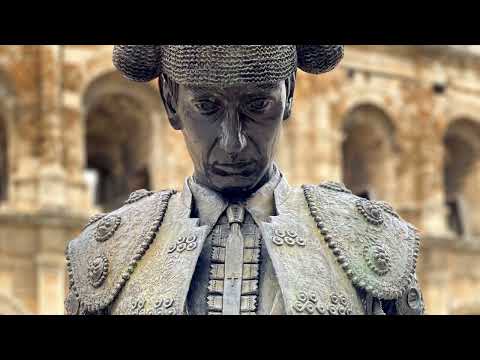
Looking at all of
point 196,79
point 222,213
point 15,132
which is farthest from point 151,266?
point 15,132

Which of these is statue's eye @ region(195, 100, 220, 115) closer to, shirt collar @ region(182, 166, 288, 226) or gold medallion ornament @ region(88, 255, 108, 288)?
shirt collar @ region(182, 166, 288, 226)

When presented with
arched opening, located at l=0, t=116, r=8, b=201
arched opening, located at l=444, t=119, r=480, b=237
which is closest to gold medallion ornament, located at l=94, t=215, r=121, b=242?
arched opening, located at l=0, t=116, r=8, b=201

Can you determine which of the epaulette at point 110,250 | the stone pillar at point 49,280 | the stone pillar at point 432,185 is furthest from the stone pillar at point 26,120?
the epaulette at point 110,250

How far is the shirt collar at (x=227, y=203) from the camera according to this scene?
146 inches

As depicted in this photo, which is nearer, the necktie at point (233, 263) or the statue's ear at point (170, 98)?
the necktie at point (233, 263)

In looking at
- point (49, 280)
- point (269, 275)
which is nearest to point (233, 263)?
point (269, 275)

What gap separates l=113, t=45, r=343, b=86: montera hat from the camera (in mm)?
3502

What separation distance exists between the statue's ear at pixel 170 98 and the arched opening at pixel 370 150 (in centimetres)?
2337

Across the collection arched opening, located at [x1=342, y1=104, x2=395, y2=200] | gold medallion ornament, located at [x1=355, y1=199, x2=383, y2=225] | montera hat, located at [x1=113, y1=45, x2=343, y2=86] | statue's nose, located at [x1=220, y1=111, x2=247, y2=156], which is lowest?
gold medallion ornament, located at [x1=355, y1=199, x2=383, y2=225]

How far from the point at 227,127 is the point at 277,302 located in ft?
1.37

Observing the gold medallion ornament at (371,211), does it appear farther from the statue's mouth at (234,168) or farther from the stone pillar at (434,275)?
the stone pillar at (434,275)

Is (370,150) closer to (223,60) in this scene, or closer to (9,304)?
(9,304)

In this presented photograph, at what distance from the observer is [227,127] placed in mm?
3553
